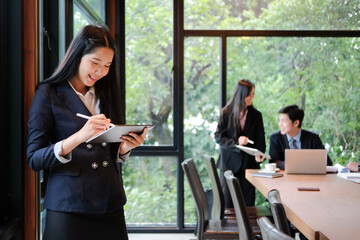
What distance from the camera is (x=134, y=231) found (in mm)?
5492

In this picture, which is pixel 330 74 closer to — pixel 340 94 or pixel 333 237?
pixel 340 94

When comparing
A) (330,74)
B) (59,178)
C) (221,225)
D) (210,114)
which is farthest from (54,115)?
(330,74)

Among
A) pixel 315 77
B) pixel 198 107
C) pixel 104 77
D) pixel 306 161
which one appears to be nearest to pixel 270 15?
Result: pixel 315 77

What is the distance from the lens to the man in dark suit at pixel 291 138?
4.73 m

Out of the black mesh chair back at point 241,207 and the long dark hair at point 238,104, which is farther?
the long dark hair at point 238,104

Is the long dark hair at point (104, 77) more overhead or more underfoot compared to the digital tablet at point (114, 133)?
more overhead

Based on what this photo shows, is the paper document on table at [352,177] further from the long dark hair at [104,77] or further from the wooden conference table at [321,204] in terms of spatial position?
the long dark hair at [104,77]

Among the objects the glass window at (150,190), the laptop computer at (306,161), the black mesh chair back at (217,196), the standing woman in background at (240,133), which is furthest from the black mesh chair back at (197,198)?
the glass window at (150,190)

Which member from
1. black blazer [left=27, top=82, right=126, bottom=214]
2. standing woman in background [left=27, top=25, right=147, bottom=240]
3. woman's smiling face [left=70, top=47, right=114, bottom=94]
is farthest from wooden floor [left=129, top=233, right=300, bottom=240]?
woman's smiling face [left=70, top=47, right=114, bottom=94]

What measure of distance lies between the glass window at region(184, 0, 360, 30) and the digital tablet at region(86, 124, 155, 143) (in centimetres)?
368

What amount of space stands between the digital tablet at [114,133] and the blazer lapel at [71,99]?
0.14m

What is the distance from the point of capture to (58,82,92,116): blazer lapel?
1.97 meters

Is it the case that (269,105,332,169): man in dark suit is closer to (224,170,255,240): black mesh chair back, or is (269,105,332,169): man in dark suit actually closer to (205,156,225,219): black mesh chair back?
(205,156,225,219): black mesh chair back

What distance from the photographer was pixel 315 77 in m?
5.60
